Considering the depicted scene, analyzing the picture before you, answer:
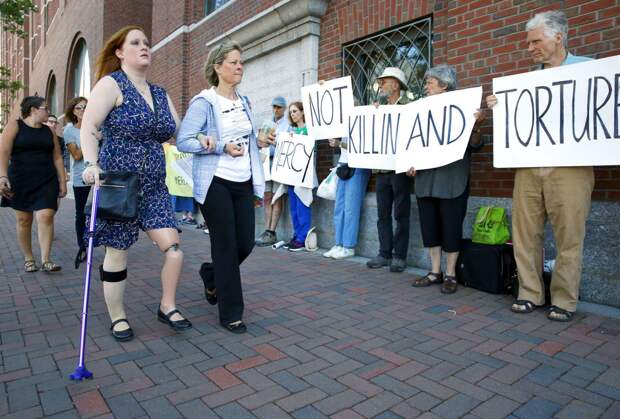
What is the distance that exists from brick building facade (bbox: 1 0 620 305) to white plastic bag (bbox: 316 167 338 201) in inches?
20.4

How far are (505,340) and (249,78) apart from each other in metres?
7.09

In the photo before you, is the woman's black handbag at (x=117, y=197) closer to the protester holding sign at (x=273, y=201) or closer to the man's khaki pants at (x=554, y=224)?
the man's khaki pants at (x=554, y=224)

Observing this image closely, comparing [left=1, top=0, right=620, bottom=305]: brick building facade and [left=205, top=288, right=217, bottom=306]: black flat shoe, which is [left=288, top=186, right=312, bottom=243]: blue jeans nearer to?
[left=1, top=0, right=620, bottom=305]: brick building facade

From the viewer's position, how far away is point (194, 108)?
3344mm

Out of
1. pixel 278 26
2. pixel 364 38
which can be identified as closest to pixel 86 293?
pixel 364 38

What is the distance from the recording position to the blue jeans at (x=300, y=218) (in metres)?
6.88

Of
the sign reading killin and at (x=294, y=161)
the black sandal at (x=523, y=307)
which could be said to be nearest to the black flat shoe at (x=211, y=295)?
the black sandal at (x=523, y=307)

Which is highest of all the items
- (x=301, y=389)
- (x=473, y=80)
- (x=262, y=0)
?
(x=262, y=0)

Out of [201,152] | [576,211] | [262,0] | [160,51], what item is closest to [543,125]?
[576,211]

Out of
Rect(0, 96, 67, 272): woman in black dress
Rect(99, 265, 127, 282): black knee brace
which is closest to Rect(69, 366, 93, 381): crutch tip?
Rect(99, 265, 127, 282): black knee brace

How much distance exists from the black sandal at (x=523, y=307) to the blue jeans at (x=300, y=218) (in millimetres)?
3456

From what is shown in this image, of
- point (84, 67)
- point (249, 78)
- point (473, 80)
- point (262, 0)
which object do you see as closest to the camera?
point (473, 80)

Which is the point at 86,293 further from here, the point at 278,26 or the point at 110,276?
the point at 278,26

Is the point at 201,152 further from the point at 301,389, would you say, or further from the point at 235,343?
the point at 301,389
